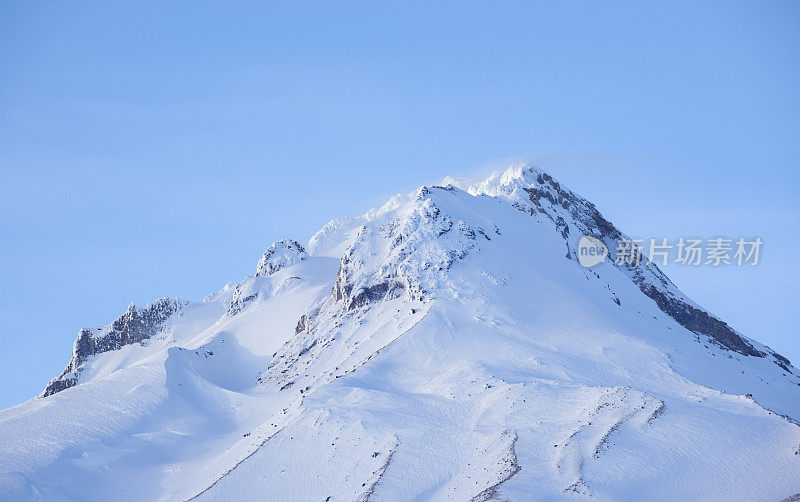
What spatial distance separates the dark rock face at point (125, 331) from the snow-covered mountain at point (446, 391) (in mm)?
5537

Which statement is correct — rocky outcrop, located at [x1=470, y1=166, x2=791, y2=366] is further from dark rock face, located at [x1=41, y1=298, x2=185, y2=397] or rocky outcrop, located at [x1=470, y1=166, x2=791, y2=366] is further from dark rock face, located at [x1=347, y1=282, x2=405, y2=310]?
dark rock face, located at [x1=41, y1=298, x2=185, y2=397]

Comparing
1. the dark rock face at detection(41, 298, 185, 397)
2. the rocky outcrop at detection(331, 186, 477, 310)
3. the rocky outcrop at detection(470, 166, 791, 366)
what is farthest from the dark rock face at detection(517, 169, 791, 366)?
the dark rock face at detection(41, 298, 185, 397)

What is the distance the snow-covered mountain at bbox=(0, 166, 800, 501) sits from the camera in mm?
56719

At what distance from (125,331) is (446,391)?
76.4m

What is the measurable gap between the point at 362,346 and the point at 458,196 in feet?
100.0

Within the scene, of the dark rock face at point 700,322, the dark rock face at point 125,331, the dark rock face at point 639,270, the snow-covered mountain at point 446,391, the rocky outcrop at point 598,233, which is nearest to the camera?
the snow-covered mountain at point 446,391

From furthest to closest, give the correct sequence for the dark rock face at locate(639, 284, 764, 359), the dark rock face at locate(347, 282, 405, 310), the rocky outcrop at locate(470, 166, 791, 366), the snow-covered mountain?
the rocky outcrop at locate(470, 166, 791, 366), the dark rock face at locate(639, 284, 764, 359), the dark rock face at locate(347, 282, 405, 310), the snow-covered mountain

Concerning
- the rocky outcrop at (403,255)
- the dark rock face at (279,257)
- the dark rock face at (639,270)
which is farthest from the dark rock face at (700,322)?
the dark rock face at (279,257)

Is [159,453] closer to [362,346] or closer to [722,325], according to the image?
[362,346]

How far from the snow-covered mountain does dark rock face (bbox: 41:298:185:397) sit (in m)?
5.54

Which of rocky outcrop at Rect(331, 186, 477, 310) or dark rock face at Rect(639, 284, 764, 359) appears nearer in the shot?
rocky outcrop at Rect(331, 186, 477, 310)

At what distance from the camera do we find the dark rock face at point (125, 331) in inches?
5059

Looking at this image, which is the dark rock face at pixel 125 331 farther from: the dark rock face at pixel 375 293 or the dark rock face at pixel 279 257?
the dark rock face at pixel 375 293

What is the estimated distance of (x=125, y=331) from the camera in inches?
5182
